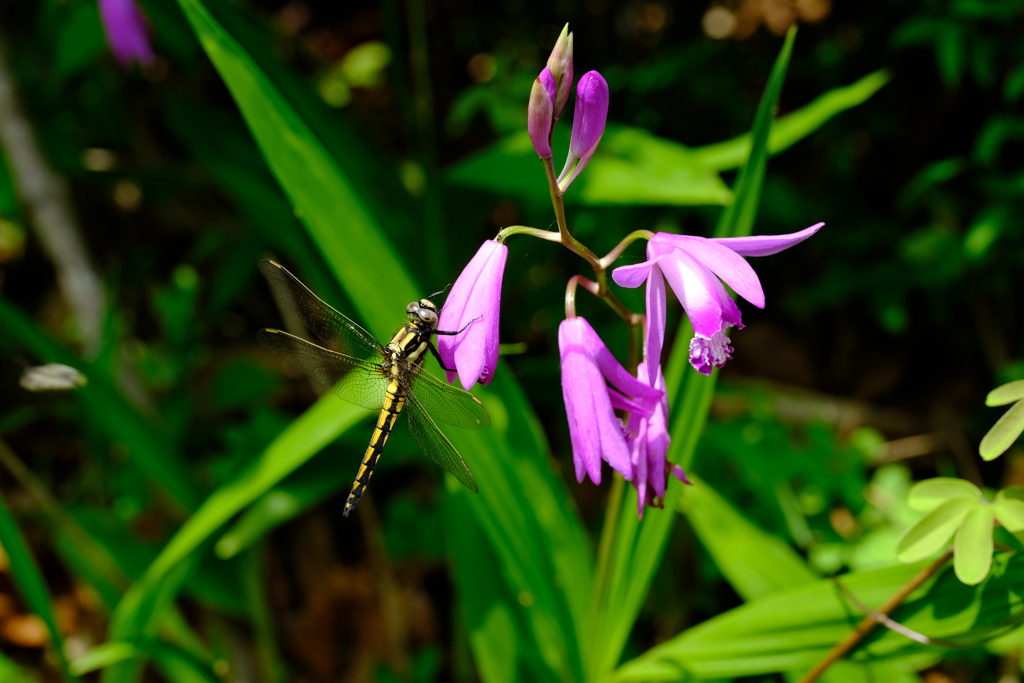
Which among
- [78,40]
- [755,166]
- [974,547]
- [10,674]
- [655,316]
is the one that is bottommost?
[10,674]

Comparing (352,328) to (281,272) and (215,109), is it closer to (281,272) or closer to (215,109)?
(281,272)

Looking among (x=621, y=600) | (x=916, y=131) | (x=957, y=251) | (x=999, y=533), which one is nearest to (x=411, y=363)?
(x=621, y=600)

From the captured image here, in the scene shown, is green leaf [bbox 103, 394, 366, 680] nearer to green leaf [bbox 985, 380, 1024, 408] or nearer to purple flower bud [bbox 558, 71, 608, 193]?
purple flower bud [bbox 558, 71, 608, 193]

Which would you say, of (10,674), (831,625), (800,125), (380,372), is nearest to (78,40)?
(380,372)

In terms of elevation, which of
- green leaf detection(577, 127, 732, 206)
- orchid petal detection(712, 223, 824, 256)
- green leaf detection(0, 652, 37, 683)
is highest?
green leaf detection(577, 127, 732, 206)

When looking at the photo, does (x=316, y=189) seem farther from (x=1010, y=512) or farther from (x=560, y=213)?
(x=1010, y=512)

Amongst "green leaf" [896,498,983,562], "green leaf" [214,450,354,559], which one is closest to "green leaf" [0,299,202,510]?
"green leaf" [214,450,354,559]

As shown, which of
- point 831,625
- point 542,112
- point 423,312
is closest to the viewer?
point 542,112
